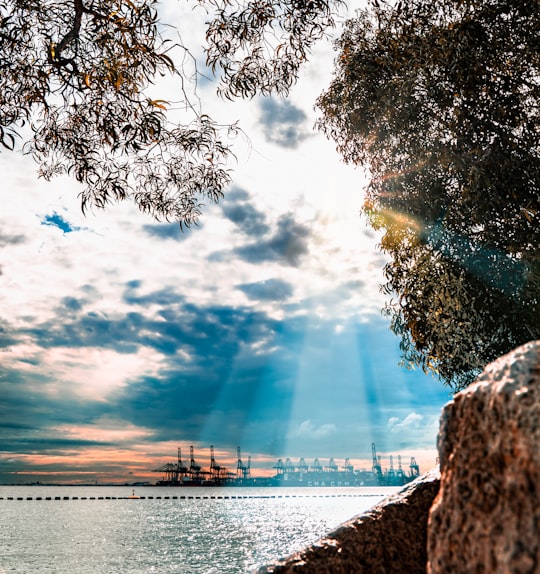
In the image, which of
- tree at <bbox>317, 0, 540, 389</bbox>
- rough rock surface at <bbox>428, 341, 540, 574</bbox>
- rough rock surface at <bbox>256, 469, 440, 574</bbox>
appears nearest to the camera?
rough rock surface at <bbox>428, 341, 540, 574</bbox>

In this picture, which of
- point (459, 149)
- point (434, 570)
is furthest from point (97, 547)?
point (434, 570)

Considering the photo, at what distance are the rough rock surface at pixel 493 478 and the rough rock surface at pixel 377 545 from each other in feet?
5.21

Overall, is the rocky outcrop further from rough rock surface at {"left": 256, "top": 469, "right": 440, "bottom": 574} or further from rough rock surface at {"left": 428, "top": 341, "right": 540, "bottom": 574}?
rough rock surface at {"left": 256, "top": 469, "right": 440, "bottom": 574}

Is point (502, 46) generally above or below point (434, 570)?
above

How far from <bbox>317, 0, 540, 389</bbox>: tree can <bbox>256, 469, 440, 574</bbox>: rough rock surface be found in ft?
24.5

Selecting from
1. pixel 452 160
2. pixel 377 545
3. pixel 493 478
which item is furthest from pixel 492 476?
pixel 452 160

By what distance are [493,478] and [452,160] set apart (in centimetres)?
964

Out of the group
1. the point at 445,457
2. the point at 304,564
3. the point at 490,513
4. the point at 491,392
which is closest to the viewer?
the point at 490,513

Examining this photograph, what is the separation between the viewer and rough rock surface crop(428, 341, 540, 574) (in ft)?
6.75

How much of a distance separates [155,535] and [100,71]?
73484 mm

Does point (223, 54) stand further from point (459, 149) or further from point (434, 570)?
point (434, 570)

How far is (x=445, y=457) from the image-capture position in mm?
2686

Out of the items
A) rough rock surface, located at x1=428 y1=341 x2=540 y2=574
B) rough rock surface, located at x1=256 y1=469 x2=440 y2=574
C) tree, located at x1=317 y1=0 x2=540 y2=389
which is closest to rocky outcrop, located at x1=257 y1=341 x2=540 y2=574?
rough rock surface, located at x1=428 y1=341 x2=540 y2=574

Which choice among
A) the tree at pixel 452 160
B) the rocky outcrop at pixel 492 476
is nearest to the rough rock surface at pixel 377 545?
the rocky outcrop at pixel 492 476
